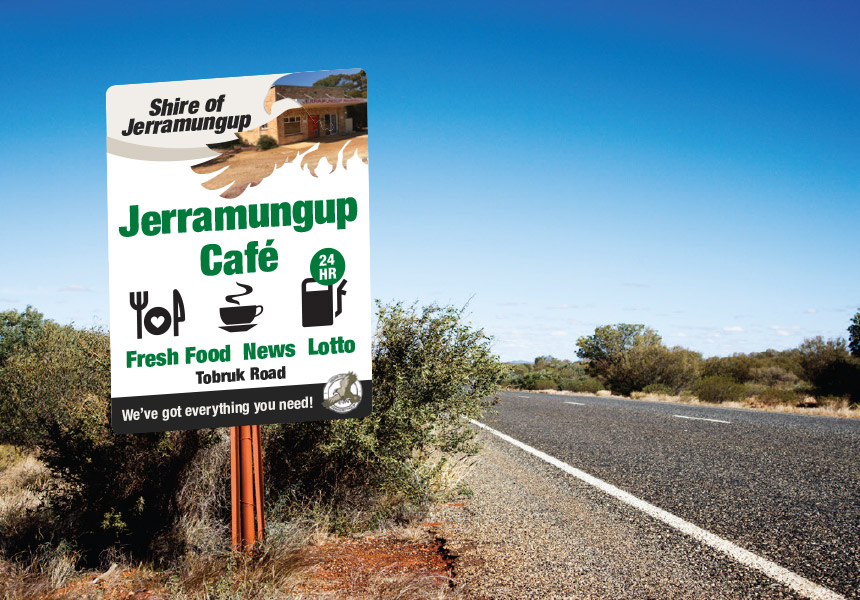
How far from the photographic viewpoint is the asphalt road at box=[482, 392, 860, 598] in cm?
402

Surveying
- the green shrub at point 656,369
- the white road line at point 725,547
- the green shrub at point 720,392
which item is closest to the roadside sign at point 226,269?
the white road line at point 725,547

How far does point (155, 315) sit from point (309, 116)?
1.52m

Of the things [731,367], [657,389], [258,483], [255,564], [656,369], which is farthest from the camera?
[731,367]

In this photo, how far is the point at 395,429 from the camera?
4535mm

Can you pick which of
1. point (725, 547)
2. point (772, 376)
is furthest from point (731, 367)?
point (725, 547)

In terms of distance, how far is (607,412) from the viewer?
14.4 m

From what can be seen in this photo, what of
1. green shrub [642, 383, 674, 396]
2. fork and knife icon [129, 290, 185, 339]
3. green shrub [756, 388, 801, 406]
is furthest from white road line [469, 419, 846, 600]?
green shrub [642, 383, 674, 396]

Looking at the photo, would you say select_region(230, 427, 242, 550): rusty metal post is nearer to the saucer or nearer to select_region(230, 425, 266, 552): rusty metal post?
select_region(230, 425, 266, 552): rusty metal post

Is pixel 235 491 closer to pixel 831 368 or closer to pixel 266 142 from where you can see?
pixel 266 142

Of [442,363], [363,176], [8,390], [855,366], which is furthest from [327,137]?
[855,366]

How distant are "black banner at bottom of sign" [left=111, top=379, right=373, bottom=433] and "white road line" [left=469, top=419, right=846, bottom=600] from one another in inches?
112

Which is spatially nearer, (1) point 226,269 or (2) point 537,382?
(1) point 226,269

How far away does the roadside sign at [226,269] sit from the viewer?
358cm

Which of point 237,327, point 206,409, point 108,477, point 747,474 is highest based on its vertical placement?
point 237,327
